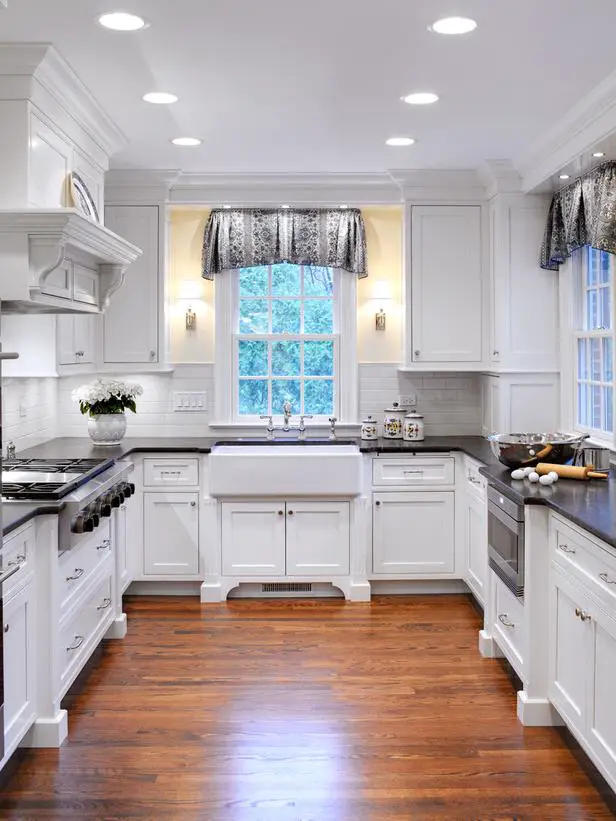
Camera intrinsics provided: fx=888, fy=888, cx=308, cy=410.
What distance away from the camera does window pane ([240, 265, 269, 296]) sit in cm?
606

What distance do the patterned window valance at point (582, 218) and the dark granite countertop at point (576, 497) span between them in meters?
1.17

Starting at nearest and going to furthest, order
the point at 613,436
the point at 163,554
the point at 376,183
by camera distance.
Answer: the point at 613,436 < the point at 163,554 < the point at 376,183

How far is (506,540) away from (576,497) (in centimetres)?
48

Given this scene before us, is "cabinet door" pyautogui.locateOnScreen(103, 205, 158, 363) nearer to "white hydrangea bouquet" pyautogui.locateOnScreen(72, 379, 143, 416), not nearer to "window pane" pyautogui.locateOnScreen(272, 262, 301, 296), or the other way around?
"white hydrangea bouquet" pyautogui.locateOnScreen(72, 379, 143, 416)

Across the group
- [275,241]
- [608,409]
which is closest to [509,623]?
[608,409]

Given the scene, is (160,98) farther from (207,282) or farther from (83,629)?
(83,629)

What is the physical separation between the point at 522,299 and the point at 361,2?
2.83 m

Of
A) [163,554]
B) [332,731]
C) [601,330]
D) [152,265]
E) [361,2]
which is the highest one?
[361,2]

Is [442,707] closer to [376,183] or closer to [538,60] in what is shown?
[538,60]

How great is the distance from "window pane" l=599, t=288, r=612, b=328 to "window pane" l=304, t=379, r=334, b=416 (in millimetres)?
1918

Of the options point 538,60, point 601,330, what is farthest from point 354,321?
point 538,60

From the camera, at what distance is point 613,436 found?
4543 mm

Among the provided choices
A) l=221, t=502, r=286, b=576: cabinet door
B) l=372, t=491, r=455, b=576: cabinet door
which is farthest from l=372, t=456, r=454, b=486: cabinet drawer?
l=221, t=502, r=286, b=576: cabinet door

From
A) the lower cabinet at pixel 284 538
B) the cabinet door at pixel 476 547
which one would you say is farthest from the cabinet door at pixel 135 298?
the cabinet door at pixel 476 547
